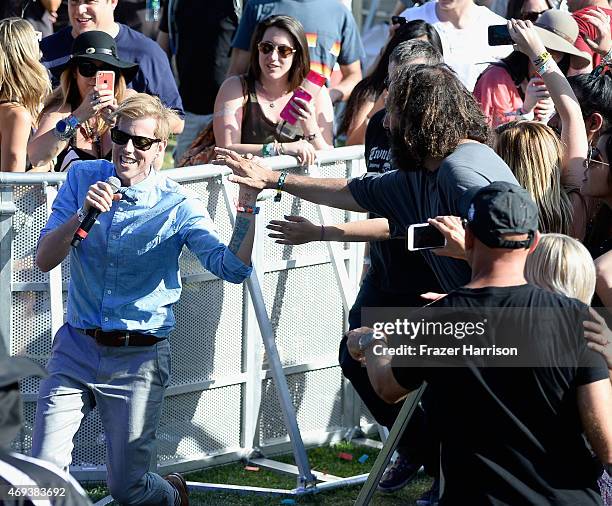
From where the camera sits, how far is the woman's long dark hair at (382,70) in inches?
265

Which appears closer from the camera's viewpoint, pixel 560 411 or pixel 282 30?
pixel 560 411

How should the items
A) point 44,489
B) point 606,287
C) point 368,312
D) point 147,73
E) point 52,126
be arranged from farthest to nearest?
point 147,73 → point 52,126 → point 368,312 → point 606,287 → point 44,489

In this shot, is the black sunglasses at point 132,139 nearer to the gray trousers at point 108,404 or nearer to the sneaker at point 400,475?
the gray trousers at point 108,404

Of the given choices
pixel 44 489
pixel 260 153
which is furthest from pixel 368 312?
pixel 44 489

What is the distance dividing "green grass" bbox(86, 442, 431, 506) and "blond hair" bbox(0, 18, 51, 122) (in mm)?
2201

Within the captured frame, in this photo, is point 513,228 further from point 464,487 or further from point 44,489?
point 44,489

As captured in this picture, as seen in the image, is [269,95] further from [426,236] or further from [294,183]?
[426,236]

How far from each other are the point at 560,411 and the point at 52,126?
3.61m

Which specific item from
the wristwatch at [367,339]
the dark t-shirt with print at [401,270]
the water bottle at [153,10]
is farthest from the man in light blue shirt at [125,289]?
the water bottle at [153,10]

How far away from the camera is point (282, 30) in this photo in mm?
6770

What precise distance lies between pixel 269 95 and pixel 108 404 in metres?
2.48

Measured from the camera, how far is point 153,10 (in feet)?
29.2

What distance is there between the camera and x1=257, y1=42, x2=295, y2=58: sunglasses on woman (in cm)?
676

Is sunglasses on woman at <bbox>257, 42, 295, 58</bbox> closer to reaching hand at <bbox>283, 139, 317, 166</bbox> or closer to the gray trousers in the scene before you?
reaching hand at <bbox>283, 139, 317, 166</bbox>
